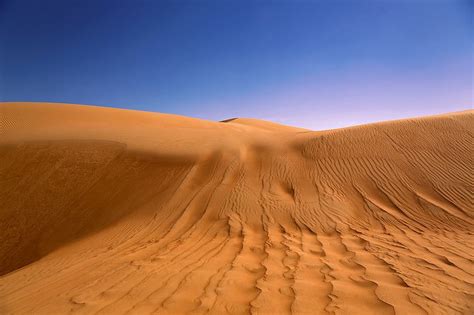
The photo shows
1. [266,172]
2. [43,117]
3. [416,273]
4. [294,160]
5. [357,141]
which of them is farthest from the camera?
[43,117]

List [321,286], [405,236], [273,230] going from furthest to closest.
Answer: [273,230] < [405,236] < [321,286]

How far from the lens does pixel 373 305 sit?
9.38 feet

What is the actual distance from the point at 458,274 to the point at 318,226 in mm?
2495

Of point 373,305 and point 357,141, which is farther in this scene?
point 357,141

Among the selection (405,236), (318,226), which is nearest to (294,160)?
(318,226)

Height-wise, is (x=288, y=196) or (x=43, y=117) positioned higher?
(x=43, y=117)

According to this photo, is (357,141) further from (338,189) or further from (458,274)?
(458,274)

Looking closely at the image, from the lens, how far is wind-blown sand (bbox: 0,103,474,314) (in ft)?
10.5

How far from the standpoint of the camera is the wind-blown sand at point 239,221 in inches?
126

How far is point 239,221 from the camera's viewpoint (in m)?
6.14

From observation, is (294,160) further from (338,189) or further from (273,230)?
(273,230)

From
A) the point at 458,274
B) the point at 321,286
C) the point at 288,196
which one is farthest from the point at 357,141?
the point at 321,286

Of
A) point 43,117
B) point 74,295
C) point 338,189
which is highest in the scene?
point 43,117

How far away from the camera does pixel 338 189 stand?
7.41 m
